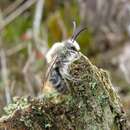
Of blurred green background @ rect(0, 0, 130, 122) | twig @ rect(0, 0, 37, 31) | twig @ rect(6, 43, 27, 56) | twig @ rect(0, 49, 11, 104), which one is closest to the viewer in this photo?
twig @ rect(0, 49, 11, 104)

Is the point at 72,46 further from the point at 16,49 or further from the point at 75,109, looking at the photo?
the point at 16,49

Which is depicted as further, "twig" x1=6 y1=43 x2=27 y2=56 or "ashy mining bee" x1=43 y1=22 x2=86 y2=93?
"twig" x1=6 y1=43 x2=27 y2=56

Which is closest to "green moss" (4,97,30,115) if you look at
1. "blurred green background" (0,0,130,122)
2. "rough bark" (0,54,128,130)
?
"rough bark" (0,54,128,130)

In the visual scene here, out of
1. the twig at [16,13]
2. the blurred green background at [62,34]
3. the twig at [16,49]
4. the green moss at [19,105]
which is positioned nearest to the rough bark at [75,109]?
the green moss at [19,105]

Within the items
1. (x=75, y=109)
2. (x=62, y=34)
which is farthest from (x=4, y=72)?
(x=75, y=109)

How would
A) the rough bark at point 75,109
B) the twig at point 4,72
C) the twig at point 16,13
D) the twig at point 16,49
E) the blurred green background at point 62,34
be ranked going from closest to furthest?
the rough bark at point 75,109, the twig at point 4,72, the blurred green background at point 62,34, the twig at point 16,13, the twig at point 16,49

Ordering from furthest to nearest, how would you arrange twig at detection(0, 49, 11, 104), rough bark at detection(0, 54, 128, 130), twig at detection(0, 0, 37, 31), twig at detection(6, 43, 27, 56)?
twig at detection(6, 43, 27, 56) < twig at detection(0, 0, 37, 31) < twig at detection(0, 49, 11, 104) < rough bark at detection(0, 54, 128, 130)

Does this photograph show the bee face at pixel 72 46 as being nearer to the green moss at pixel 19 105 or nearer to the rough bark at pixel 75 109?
the rough bark at pixel 75 109

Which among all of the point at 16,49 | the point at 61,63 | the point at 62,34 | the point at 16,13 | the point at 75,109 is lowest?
the point at 75,109

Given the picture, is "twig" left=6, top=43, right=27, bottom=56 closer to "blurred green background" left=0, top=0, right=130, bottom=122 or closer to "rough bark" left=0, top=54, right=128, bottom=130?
"blurred green background" left=0, top=0, right=130, bottom=122
